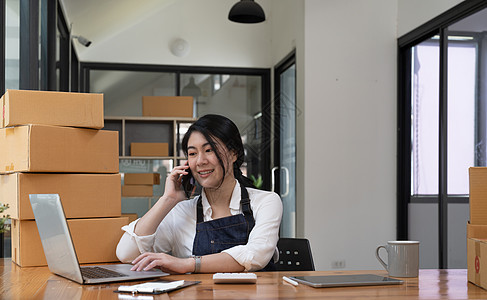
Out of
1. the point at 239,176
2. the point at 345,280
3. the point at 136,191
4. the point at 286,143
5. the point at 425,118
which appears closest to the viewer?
the point at 345,280

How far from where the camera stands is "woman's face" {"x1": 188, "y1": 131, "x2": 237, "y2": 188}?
2117mm

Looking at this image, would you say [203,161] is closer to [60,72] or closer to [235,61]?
[60,72]

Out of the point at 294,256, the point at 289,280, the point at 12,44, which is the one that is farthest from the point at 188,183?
the point at 12,44

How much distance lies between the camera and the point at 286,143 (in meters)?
5.66

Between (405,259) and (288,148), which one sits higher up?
(288,148)

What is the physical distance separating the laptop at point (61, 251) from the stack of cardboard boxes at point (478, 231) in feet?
2.85

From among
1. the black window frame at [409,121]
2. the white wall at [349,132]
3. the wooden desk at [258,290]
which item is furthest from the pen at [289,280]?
the white wall at [349,132]

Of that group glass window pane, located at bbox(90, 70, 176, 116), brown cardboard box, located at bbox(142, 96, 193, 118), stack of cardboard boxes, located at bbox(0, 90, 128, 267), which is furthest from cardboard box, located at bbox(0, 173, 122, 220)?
glass window pane, located at bbox(90, 70, 176, 116)

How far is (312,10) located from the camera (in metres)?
4.65

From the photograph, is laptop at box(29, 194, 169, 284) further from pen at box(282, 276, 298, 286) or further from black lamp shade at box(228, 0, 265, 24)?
black lamp shade at box(228, 0, 265, 24)

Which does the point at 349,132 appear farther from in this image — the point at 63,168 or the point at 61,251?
the point at 61,251

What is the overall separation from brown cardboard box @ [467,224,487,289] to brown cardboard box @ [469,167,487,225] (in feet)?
0.12

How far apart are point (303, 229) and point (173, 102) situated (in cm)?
192

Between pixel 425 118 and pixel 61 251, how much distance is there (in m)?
3.30
